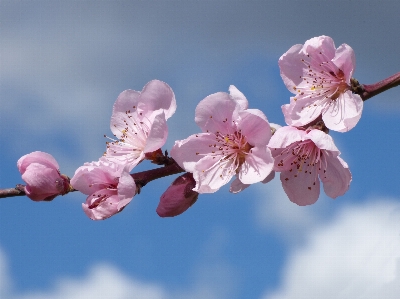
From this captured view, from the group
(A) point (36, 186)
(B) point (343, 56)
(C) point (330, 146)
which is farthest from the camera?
(B) point (343, 56)

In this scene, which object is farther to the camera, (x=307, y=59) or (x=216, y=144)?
(x=307, y=59)

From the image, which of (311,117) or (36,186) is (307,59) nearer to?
(311,117)

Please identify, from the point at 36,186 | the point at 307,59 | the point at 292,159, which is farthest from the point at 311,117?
the point at 36,186

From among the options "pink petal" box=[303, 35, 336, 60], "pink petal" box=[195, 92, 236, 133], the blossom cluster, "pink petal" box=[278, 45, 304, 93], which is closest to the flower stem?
the blossom cluster

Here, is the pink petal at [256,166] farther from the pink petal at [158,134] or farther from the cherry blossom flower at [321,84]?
the pink petal at [158,134]

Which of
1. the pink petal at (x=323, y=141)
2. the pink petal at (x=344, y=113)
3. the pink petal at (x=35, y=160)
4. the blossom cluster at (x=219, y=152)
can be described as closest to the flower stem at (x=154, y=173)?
the blossom cluster at (x=219, y=152)

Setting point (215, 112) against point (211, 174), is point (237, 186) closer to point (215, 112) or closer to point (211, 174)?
point (211, 174)

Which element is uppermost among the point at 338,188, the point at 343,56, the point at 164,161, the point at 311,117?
the point at 343,56

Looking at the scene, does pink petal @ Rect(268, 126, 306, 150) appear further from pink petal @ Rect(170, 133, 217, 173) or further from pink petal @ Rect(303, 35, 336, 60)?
pink petal @ Rect(303, 35, 336, 60)
